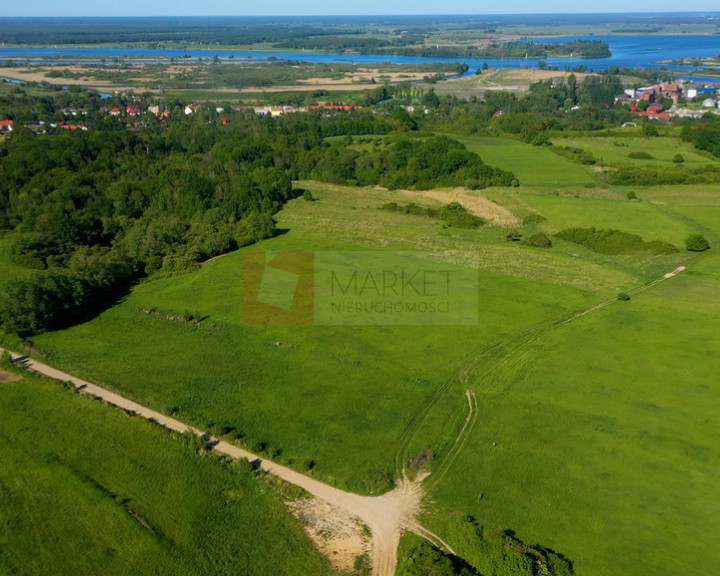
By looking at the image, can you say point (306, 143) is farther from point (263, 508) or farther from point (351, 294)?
point (263, 508)

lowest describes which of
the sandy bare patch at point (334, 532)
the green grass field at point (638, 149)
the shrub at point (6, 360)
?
the sandy bare patch at point (334, 532)

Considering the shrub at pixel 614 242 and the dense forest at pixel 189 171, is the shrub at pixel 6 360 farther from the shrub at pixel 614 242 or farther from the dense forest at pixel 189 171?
the shrub at pixel 614 242

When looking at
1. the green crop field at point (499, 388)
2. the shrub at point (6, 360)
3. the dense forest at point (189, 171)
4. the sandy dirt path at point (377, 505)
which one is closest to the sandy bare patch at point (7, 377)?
the shrub at point (6, 360)

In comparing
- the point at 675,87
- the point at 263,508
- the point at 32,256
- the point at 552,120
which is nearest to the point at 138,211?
the point at 32,256

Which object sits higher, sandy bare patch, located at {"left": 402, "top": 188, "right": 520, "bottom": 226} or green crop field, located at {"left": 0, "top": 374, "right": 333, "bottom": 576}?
sandy bare patch, located at {"left": 402, "top": 188, "right": 520, "bottom": 226}

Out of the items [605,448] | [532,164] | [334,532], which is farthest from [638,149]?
[334,532]

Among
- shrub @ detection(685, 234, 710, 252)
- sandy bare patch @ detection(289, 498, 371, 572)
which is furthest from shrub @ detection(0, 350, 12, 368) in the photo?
shrub @ detection(685, 234, 710, 252)

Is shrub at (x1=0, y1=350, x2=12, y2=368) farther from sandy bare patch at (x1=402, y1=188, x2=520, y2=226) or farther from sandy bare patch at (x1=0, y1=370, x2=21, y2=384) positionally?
sandy bare patch at (x1=402, y1=188, x2=520, y2=226)
